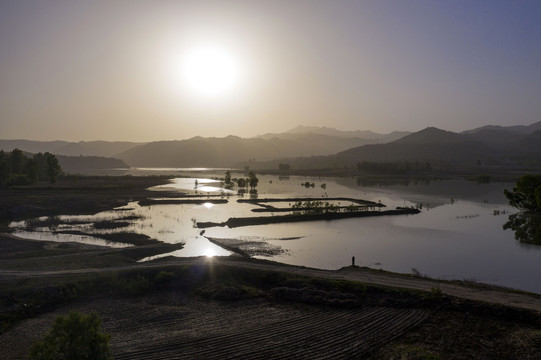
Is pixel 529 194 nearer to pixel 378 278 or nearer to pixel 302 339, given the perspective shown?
pixel 378 278

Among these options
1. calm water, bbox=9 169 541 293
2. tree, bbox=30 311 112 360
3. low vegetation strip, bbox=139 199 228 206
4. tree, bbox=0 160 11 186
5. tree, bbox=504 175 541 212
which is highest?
tree, bbox=0 160 11 186

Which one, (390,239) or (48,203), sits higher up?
(48,203)

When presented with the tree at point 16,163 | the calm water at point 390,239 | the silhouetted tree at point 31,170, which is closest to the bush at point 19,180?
the silhouetted tree at point 31,170

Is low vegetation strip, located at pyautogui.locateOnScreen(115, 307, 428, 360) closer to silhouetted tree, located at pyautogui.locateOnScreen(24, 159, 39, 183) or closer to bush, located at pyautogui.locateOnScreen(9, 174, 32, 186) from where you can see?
bush, located at pyautogui.locateOnScreen(9, 174, 32, 186)

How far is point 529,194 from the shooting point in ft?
187

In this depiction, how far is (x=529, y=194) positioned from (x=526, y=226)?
10.3m

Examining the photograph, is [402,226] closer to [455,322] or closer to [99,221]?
[455,322]

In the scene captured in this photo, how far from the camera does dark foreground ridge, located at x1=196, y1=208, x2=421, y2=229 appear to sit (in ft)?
171

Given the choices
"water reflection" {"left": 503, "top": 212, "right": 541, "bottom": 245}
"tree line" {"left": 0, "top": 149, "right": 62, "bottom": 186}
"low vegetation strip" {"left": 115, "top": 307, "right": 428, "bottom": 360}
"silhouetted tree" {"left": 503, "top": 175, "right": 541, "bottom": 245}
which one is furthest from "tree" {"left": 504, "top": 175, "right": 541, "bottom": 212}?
"tree line" {"left": 0, "top": 149, "right": 62, "bottom": 186}

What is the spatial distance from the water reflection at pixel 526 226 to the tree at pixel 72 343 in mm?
43029

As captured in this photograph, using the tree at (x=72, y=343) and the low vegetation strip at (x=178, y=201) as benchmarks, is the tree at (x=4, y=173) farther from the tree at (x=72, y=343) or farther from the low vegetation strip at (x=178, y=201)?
the tree at (x=72, y=343)

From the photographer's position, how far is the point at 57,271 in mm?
26047

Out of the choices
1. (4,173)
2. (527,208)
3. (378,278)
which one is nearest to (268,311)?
(378,278)

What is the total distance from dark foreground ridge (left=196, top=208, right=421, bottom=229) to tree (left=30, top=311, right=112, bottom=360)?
125 feet
